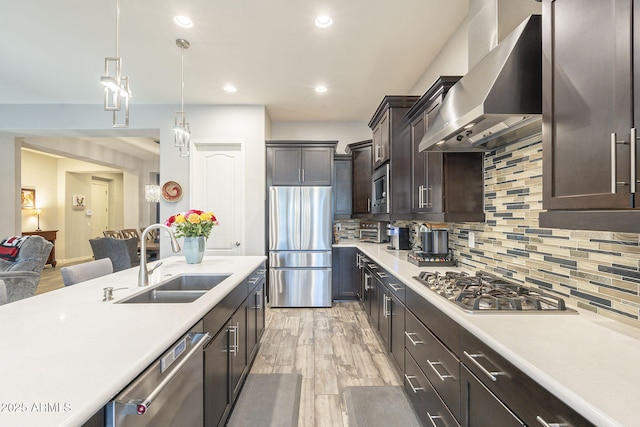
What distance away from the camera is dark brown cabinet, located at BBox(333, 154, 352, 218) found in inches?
187

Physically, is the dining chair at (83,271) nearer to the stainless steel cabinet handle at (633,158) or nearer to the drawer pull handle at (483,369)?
the drawer pull handle at (483,369)

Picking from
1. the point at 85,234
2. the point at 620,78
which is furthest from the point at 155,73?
the point at 85,234

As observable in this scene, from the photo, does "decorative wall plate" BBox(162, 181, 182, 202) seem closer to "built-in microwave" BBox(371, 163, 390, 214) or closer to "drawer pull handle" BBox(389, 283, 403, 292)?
"built-in microwave" BBox(371, 163, 390, 214)

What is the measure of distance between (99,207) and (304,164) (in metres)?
8.41

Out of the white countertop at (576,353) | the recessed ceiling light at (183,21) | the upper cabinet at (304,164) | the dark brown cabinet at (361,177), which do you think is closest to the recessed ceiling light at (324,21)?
the recessed ceiling light at (183,21)

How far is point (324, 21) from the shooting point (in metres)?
2.49

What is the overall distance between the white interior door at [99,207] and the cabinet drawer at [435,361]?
1037 cm

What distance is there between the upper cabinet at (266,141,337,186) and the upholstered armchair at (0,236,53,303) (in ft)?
9.48

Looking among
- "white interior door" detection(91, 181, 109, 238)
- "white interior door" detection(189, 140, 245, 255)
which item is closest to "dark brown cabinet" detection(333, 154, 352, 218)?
"white interior door" detection(189, 140, 245, 255)

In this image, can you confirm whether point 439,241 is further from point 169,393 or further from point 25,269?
point 25,269

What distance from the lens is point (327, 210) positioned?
166 inches

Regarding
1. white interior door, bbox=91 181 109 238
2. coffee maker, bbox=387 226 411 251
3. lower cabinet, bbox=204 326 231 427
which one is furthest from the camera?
white interior door, bbox=91 181 109 238

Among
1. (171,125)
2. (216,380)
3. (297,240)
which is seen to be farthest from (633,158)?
(171,125)

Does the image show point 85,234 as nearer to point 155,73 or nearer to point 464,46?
point 155,73
